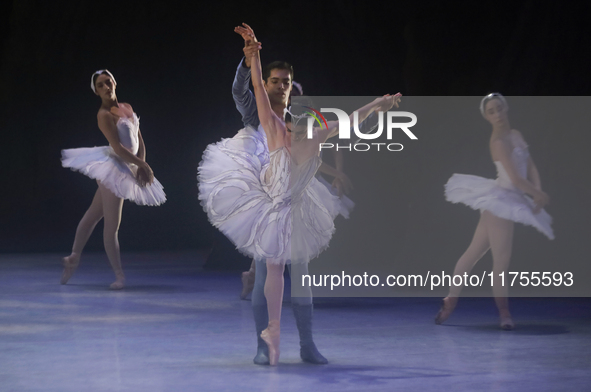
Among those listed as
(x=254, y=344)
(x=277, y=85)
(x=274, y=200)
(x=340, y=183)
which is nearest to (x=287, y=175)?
(x=274, y=200)

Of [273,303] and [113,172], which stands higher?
[113,172]

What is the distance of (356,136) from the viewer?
333 centimetres

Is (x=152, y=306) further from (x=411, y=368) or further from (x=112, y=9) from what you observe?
(x=112, y=9)

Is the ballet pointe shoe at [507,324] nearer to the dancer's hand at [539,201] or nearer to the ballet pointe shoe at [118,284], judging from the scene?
the dancer's hand at [539,201]

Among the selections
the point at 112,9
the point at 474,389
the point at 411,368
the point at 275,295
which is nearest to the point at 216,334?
the point at 275,295

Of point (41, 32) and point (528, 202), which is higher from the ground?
point (41, 32)

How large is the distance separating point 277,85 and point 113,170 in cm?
253

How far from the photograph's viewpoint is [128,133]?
5.37 metres

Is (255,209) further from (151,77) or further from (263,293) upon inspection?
(151,77)

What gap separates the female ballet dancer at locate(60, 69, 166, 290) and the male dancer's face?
2.31 m

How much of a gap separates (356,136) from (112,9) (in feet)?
21.2

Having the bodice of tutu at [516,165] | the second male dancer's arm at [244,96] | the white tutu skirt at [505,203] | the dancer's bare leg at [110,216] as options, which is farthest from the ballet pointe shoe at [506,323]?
the dancer's bare leg at [110,216]

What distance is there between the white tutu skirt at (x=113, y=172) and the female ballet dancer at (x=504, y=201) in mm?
2505

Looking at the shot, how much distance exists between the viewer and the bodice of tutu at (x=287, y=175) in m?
2.97
